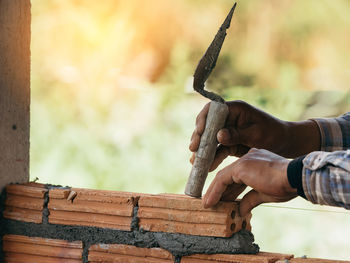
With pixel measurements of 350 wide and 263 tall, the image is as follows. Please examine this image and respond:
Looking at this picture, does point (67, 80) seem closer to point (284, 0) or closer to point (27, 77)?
point (284, 0)

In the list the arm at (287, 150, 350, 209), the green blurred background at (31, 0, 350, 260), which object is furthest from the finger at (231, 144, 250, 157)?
the green blurred background at (31, 0, 350, 260)

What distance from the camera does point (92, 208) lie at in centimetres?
199

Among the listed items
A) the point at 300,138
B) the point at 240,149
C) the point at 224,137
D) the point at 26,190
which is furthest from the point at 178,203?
the point at 300,138

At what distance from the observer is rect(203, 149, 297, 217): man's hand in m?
1.57

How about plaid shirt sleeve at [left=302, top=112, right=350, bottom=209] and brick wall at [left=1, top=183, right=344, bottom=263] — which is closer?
plaid shirt sleeve at [left=302, top=112, right=350, bottom=209]

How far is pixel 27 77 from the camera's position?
2.23 metres

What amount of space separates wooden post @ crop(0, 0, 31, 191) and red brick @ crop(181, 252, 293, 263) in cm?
87

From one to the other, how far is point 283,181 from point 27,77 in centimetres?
129

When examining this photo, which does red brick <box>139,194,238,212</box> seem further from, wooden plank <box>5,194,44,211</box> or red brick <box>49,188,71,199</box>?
wooden plank <box>5,194,44,211</box>

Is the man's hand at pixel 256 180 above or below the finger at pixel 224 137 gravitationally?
below

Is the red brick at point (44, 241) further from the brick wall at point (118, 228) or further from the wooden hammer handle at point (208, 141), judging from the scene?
the wooden hammer handle at point (208, 141)

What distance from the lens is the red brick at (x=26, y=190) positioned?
6.76ft

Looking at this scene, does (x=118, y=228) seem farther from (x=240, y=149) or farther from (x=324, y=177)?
(x=324, y=177)

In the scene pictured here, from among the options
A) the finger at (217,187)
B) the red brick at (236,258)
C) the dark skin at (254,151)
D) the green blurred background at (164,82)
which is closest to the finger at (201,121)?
the dark skin at (254,151)
